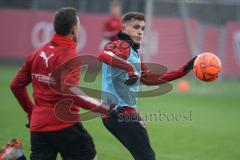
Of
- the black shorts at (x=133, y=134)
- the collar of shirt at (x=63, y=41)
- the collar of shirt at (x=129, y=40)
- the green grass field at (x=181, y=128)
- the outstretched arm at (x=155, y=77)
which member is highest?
the collar of shirt at (x=63, y=41)

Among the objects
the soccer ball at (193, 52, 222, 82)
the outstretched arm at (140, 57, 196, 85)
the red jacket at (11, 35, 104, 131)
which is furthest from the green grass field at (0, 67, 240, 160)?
the red jacket at (11, 35, 104, 131)

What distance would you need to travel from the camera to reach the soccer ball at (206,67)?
23.0 ft

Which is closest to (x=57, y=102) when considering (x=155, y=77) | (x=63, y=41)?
(x=63, y=41)

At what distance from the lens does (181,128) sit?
41.1 feet

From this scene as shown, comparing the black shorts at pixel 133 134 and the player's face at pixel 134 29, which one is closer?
the black shorts at pixel 133 134

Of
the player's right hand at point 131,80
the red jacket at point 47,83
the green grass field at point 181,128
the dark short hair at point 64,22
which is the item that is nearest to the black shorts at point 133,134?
the player's right hand at point 131,80

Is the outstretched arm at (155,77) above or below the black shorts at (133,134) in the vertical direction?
above

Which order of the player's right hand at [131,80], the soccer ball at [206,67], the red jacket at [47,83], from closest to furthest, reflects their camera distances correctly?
the red jacket at [47,83], the player's right hand at [131,80], the soccer ball at [206,67]

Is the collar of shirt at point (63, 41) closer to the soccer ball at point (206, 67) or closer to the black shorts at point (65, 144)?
the black shorts at point (65, 144)

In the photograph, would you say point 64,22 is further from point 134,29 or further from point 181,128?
point 181,128

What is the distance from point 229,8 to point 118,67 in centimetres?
1730

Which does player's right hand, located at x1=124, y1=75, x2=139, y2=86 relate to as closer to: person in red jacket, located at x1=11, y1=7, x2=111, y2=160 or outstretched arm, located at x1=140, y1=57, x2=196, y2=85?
outstretched arm, located at x1=140, y1=57, x2=196, y2=85

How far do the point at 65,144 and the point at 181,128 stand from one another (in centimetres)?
656

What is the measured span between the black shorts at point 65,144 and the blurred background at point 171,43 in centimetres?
566
